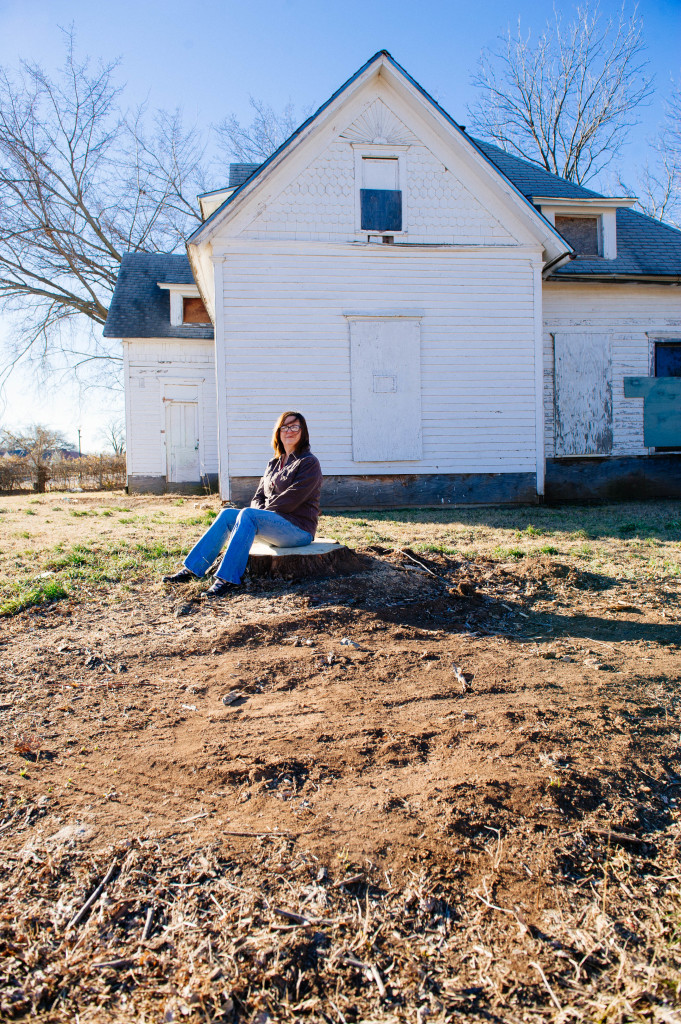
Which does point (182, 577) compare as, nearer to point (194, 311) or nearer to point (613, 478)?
point (613, 478)

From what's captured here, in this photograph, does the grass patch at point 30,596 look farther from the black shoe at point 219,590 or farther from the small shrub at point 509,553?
the small shrub at point 509,553

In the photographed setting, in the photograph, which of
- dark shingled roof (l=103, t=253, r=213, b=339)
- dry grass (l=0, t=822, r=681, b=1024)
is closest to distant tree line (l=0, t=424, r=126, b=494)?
dark shingled roof (l=103, t=253, r=213, b=339)

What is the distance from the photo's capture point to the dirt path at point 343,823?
157cm

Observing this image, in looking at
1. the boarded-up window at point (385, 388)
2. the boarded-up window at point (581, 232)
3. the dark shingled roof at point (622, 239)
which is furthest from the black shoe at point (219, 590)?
the boarded-up window at point (581, 232)

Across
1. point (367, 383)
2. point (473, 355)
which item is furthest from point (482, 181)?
point (367, 383)

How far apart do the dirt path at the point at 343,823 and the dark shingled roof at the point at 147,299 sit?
49.7ft

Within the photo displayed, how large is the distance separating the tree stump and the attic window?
7637 millimetres

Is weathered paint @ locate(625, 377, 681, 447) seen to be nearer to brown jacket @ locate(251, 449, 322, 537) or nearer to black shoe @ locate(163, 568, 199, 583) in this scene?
brown jacket @ locate(251, 449, 322, 537)

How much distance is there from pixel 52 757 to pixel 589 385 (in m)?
12.4

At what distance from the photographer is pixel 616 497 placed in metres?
12.9

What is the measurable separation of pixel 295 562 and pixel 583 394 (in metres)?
9.68

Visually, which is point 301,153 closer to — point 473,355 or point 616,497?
point 473,355

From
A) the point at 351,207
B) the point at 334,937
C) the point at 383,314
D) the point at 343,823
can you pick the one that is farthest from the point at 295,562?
the point at 351,207

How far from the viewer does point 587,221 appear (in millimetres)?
13445
